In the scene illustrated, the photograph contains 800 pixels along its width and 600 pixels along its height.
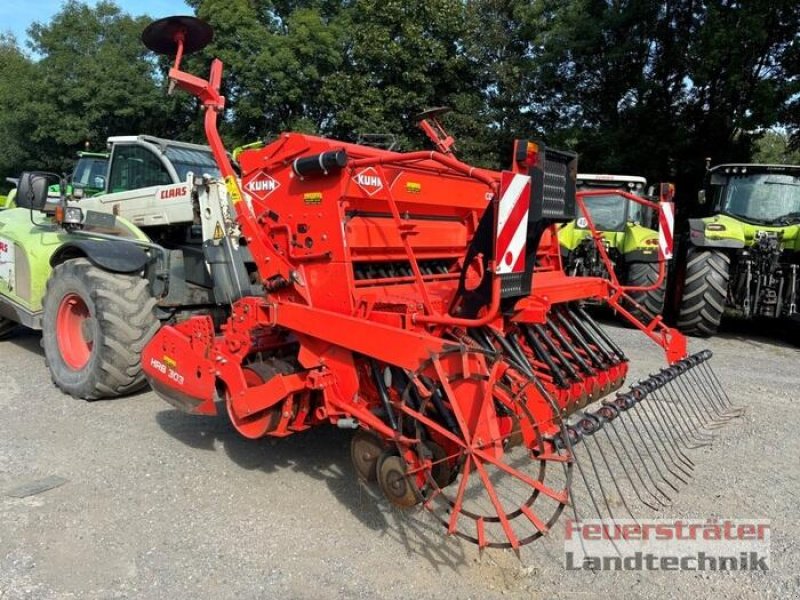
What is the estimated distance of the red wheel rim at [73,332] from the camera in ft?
16.8

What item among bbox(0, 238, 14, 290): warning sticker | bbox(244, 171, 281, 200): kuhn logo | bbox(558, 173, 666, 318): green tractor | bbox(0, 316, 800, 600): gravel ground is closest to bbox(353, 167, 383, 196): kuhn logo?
bbox(244, 171, 281, 200): kuhn logo

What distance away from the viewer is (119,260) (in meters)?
4.77

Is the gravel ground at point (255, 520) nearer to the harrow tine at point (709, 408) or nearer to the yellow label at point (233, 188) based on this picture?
the harrow tine at point (709, 408)

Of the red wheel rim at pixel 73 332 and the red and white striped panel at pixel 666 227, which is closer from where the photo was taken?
the red and white striped panel at pixel 666 227

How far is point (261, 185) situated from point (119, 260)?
1.79 metres

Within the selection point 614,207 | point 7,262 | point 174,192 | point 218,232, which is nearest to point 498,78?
point 614,207

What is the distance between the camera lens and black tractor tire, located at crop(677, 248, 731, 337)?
7.80m

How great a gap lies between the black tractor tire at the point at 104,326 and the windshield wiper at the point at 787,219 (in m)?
7.96

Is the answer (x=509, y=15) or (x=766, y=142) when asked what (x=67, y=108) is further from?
(x=766, y=142)

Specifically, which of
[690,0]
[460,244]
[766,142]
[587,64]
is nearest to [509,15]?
[587,64]

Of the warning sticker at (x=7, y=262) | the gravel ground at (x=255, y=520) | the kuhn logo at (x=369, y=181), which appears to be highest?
the kuhn logo at (x=369, y=181)

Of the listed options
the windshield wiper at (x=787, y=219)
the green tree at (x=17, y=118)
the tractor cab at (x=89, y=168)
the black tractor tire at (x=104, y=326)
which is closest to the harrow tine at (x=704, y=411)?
the black tractor tire at (x=104, y=326)

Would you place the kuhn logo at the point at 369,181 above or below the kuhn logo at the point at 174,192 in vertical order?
above

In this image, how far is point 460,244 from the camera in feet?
14.2
